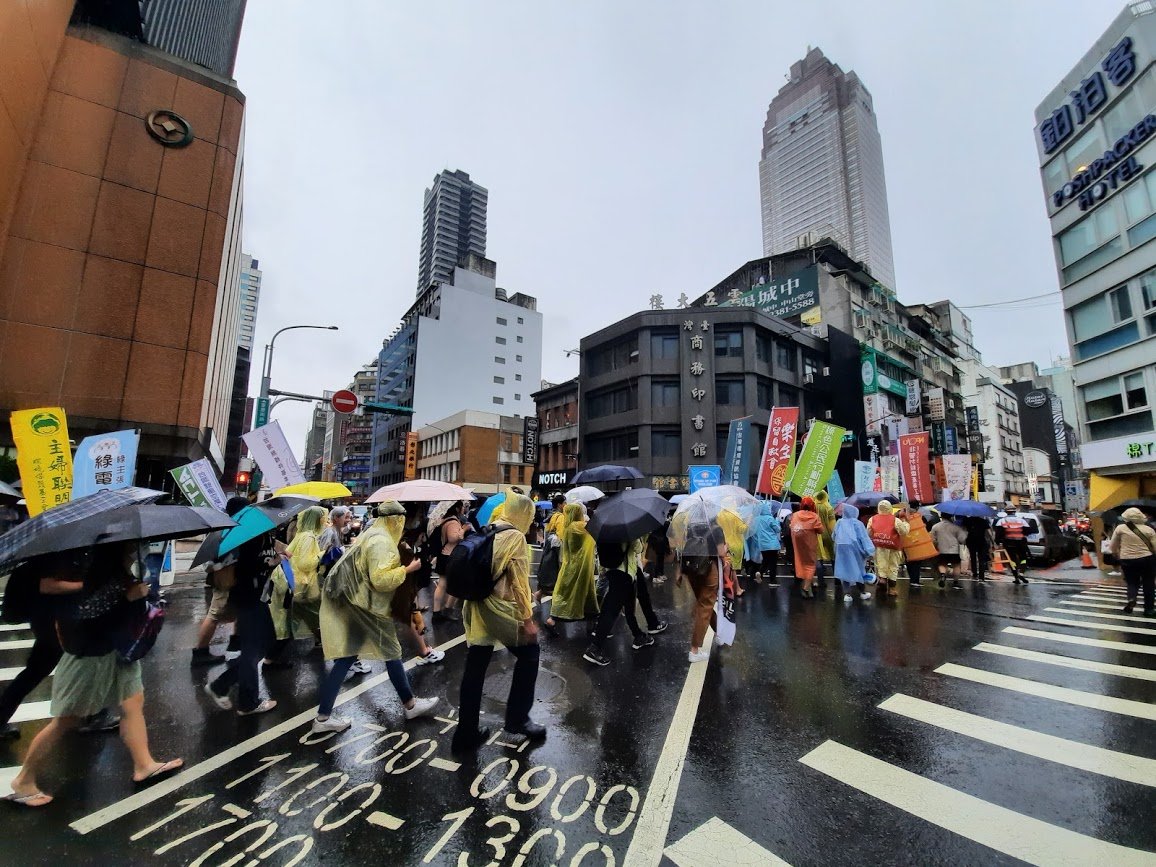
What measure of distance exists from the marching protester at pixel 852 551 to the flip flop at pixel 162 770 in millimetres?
9884

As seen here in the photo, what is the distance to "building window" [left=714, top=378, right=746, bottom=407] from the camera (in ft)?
112

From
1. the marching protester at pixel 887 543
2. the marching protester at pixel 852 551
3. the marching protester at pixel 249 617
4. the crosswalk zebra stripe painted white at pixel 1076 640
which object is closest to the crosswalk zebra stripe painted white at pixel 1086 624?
the crosswalk zebra stripe painted white at pixel 1076 640

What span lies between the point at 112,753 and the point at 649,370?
3302cm

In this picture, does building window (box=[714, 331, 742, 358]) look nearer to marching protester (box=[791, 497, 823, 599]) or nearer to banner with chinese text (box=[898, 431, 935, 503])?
banner with chinese text (box=[898, 431, 935, 503])

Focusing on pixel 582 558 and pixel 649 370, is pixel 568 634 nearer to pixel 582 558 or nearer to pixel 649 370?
pixel 582 558

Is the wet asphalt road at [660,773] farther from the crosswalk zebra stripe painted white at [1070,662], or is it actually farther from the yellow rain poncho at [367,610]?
the yellow rain poncho at [367,610]

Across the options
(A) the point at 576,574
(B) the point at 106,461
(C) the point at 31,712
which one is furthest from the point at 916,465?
(B) the point at 106,461

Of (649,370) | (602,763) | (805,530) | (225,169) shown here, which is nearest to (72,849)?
(602,763)

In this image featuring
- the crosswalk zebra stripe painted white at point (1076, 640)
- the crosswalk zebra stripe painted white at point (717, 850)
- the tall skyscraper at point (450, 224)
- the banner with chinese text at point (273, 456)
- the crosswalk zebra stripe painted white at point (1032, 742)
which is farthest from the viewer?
the tall skyscraper at point (450, 224)

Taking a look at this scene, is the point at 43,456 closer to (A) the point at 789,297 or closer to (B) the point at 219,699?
(B) the point at 219,699

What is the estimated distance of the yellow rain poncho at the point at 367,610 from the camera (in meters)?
4.25

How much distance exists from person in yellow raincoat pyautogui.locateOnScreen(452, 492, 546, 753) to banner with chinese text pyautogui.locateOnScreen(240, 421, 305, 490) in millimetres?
8462

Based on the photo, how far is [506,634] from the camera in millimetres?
3957

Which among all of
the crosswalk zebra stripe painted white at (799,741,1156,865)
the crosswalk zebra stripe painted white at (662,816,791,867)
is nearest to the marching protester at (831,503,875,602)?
the crosswalk zebra stripe painted white at (799,741,1156,865)
